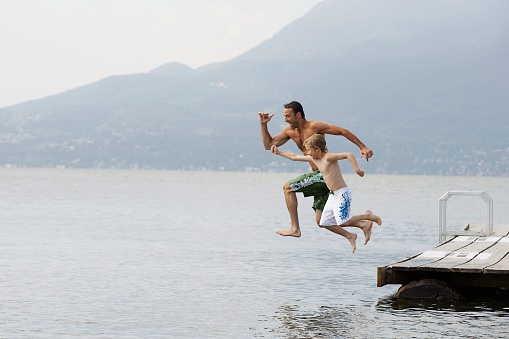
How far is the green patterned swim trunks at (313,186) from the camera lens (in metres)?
16.8

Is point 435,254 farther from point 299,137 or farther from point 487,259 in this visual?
point 299,137

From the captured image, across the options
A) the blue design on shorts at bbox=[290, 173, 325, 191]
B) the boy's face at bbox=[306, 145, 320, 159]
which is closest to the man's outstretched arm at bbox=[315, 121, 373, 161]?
the boy's face at bbox=[306, 145, 320, 159]

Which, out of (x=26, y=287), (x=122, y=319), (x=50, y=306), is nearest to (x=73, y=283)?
(x=26, y=287)

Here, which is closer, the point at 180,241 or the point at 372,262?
the point at 372,262

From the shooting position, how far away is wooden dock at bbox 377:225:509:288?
64.6ft

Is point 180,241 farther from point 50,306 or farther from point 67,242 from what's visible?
point 50,306

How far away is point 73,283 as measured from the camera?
2661cm

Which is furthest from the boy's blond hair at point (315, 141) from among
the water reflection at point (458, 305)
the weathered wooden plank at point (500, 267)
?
the water reflection at point (458, 305)

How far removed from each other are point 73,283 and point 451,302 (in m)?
10.4

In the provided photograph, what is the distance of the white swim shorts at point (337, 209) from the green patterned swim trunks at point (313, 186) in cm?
27

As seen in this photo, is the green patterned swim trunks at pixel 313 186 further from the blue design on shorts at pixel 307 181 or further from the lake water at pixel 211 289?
the lake water at pixel 211 289

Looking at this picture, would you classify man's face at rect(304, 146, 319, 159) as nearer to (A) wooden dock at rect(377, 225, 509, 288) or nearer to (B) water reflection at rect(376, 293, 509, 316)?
(A) wooden dock at rect(377, 225, 509, 288)

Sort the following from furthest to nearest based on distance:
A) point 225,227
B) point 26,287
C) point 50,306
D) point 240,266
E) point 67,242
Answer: point 225,227 → point 67,242 → point 240,266 → point 26,287 → point 50,306

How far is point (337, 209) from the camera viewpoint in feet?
55.9
